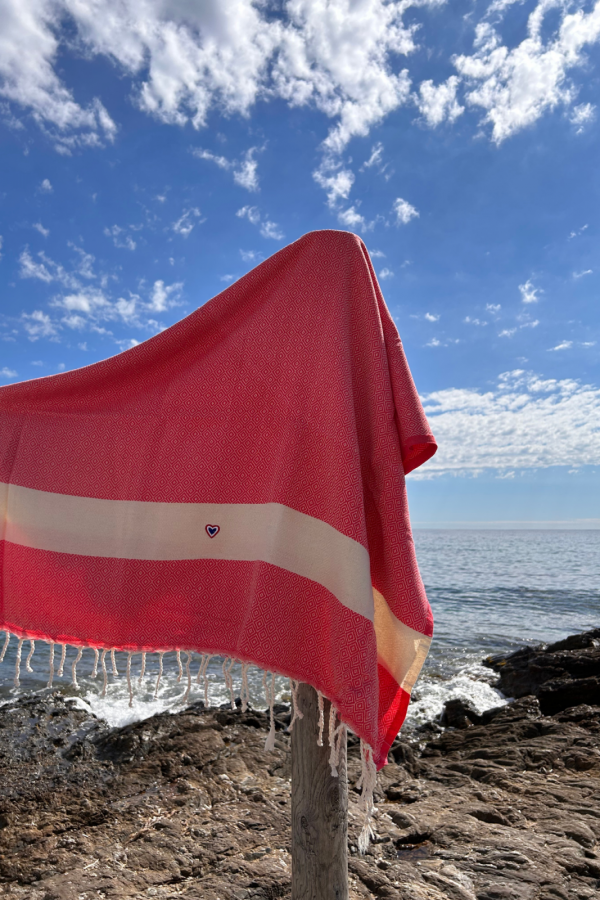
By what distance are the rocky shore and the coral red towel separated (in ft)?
6.30

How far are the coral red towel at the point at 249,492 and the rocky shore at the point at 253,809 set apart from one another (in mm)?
1919

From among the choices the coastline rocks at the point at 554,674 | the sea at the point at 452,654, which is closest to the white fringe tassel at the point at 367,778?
A: the sea at the point at 452,654

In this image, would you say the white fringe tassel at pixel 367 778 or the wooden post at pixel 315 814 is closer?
the white fringe tassel at pixel 367 778

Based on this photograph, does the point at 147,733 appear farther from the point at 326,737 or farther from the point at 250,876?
the point at 326,737

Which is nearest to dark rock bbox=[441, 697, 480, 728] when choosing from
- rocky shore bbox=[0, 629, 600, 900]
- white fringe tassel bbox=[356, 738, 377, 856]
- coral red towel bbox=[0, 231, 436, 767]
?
rocky shore bbox=[0, 629, 600, 900]

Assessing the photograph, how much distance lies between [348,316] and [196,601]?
1156 mm

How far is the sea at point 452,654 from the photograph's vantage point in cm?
659

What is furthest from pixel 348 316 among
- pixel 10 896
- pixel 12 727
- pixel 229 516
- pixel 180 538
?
pixel 12 727

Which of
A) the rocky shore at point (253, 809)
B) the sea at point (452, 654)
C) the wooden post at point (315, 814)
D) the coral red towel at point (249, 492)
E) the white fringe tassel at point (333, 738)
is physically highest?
the coral red towel at point (249, 492)

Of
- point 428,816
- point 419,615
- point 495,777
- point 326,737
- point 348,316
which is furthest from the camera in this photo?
point 495,777

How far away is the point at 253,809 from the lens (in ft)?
12.2

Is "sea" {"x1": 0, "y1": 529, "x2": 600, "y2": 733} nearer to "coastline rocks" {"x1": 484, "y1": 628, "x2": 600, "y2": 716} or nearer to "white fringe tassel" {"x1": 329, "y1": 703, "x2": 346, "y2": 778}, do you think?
"coastline rocks" {"x1": 484, "y1": 628, "x2": 600, "y2": 716}

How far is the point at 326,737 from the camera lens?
1955 mm

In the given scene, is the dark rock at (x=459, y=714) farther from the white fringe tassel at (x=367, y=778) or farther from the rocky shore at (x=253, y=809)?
the white fringe tassel at (x=367, y=778)
